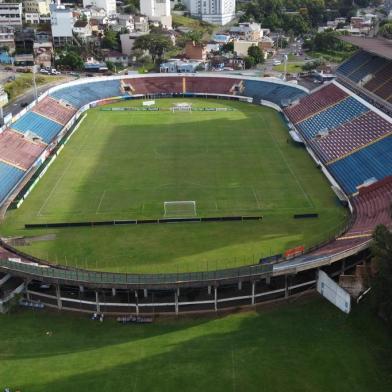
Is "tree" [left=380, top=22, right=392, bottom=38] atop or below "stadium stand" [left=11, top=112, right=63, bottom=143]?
atop

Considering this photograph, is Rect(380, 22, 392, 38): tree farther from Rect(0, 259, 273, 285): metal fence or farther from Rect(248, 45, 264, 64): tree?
Rect(0, 259, 273, 285): metal fence

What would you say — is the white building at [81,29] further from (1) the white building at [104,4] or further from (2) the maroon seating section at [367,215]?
(2) the maroon seating section at [367,215]

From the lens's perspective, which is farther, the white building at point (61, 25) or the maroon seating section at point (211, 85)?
the white building at point (61, 25)

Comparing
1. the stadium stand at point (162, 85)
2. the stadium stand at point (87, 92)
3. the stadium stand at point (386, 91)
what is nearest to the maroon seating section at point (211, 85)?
A: the stadium stand at point (162, 85)

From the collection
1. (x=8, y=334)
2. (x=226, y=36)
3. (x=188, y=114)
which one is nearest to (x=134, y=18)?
(x=226, y=36)

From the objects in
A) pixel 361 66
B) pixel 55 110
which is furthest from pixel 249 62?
pixel 55 110

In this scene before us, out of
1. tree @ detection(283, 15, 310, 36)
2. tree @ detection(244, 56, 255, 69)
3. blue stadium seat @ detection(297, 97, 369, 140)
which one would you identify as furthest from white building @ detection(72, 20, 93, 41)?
blue stadium seat @ detection(297, 97, 369, 140)
